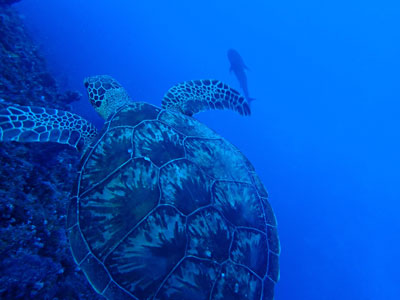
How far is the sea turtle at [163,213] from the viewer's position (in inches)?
69.1

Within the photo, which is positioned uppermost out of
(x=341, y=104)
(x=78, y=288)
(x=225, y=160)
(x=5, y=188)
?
(x=341, y=104)

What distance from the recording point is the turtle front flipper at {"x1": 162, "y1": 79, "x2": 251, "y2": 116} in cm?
361

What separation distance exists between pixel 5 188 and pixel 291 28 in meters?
48.2

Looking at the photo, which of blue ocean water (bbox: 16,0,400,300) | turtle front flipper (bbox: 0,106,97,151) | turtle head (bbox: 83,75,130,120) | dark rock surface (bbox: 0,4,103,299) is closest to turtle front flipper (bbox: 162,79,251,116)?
turtle head (bbox: 83,75,130,120)

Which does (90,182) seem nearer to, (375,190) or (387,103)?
(375,190)

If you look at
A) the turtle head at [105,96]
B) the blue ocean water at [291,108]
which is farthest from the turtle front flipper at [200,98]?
the blue ocean water at [291,108]

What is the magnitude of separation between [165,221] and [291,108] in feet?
82.6

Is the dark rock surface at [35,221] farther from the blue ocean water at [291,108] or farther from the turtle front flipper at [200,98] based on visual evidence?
the blue ocean water at [291,108]

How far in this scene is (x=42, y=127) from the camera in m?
2.66

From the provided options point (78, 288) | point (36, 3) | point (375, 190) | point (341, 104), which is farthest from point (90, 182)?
point (341, 104)

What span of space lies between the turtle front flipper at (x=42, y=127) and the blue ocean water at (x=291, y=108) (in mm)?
4246

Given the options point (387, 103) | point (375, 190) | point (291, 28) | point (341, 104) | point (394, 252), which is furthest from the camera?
point (291, 28)

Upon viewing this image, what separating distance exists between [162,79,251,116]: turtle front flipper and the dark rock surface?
176 centimetres

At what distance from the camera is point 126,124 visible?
2.36m
